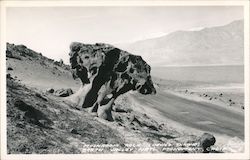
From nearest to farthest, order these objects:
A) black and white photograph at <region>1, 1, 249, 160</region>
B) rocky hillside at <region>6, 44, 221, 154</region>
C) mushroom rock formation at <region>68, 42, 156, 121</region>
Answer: rocky hillside at <region>6, 44, 221, 154</region> < black and white photograph at <region>1, 1, 249, 160</region> < mushroom rock formation at <region>68, 42, 156, 121</region>

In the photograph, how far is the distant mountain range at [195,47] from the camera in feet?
31.6

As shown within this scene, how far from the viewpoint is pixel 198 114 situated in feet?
32.5

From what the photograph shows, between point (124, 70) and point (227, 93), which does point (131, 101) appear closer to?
point (124, 70)

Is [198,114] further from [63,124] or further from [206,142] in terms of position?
[63,124]

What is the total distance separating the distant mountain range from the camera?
9.64 m

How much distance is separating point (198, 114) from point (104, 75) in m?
2.29

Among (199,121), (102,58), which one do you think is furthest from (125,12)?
(199,121)

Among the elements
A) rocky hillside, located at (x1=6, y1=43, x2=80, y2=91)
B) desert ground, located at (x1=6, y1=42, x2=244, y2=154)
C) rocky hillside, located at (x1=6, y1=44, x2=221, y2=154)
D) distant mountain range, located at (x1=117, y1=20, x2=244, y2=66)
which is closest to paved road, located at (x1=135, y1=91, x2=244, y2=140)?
desert ground, located at (x1=6, y1=42, x2=244, y2=154)

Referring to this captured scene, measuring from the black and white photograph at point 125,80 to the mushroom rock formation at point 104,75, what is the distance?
2cm

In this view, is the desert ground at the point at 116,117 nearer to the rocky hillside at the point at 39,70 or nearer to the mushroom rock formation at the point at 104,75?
the rocky hillside at the point at 39,70

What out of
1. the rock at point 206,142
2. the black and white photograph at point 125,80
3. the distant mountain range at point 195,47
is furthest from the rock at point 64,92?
the rock at point 206,142

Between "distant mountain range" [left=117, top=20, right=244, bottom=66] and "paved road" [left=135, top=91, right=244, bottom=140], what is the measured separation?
843 mm

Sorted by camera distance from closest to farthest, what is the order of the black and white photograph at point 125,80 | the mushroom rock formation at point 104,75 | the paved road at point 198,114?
the black and white photograph at point 125,80, the paved road at point 198,114, the mushroom rock formation at point 104,75

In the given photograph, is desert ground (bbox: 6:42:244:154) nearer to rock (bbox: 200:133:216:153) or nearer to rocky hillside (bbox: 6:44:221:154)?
rocky hillside (bbox: 6:44:221:154)
